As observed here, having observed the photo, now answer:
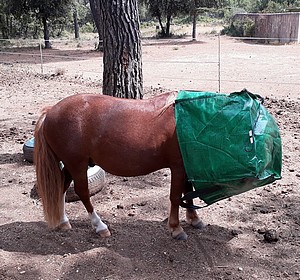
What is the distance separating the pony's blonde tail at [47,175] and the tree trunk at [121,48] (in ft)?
6.49

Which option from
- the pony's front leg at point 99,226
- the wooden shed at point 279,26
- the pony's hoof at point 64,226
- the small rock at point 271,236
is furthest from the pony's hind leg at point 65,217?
the wooden shed at point 279,26

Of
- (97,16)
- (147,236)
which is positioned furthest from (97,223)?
(97,16)

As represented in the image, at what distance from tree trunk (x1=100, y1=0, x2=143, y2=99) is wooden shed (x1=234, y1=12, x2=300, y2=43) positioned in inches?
855

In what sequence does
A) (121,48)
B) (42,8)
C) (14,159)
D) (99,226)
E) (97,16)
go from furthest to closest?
(42,8), (97,16), (14,159), (121,48), (99,226)

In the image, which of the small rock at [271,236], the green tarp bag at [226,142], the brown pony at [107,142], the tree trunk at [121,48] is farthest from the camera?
the tree trunk at [121,48]

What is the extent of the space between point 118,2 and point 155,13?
2929 cm

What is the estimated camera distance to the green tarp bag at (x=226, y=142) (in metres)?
2.62

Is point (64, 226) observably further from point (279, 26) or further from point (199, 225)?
point (279, 26)

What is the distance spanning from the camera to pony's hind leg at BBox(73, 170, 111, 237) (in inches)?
123

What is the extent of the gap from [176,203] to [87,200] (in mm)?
694

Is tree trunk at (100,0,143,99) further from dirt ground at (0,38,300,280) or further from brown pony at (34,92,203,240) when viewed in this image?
brown pony at (34,92,203,240)

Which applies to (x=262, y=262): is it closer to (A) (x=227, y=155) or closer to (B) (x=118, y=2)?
(A) (x=227, y=155)

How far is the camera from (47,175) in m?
3.12

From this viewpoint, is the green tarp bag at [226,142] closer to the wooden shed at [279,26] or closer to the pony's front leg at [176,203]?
the pony's front leg at [176,203]
